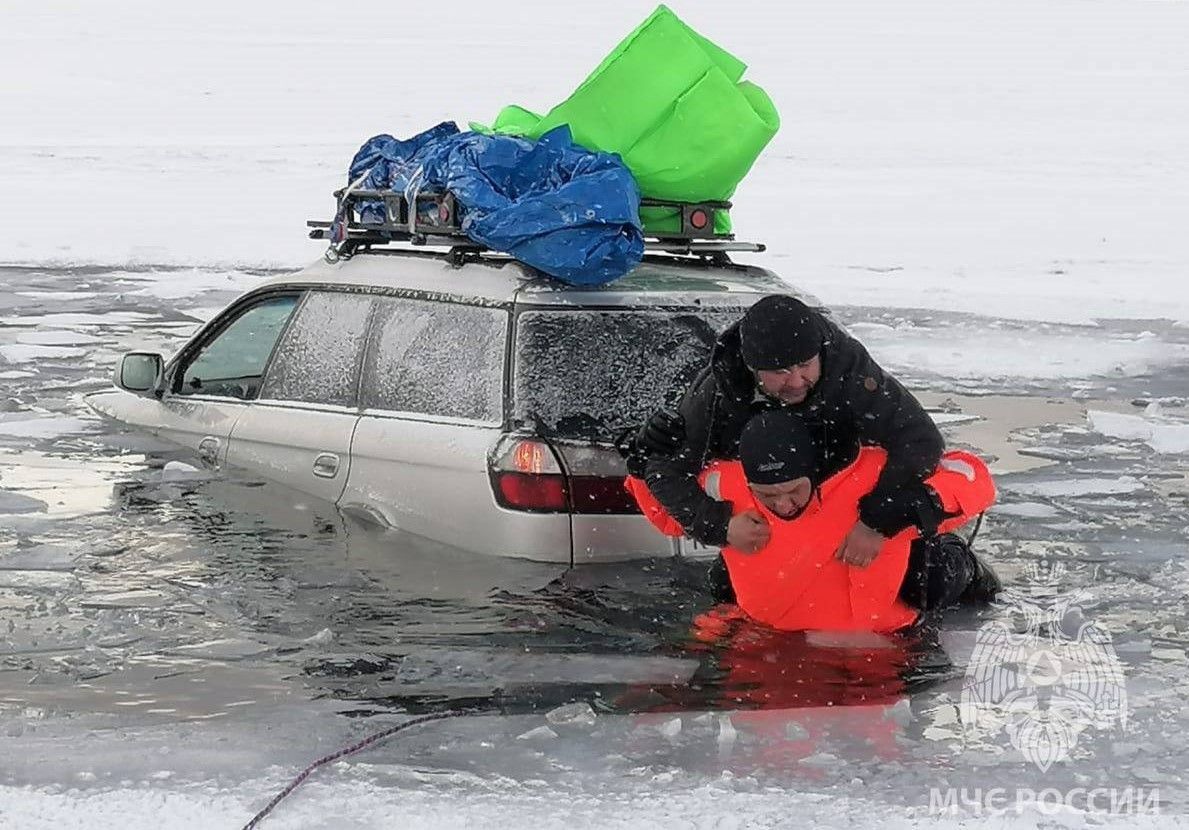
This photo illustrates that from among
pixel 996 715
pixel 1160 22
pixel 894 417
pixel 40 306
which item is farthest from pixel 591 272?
pixel 1160 22

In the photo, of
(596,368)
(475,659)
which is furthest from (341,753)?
(596,368)

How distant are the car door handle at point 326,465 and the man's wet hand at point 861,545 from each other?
216cm

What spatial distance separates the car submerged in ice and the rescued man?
323 millimetres

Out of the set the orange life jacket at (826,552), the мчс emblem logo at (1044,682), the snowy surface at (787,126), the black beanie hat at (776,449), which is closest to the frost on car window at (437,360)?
the orange life jacket at (826,552)

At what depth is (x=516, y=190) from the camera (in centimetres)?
691

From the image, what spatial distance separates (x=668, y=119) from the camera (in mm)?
7113

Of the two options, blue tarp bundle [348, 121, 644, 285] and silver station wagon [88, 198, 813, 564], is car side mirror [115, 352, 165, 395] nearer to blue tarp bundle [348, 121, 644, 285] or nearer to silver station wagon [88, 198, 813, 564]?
silver station wagon [88, 198, 813, 564]

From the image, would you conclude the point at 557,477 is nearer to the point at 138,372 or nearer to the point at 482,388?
the point at 482,388

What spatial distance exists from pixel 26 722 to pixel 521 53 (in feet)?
134

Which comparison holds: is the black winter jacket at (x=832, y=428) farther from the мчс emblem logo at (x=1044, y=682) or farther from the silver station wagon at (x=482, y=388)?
the мчс emblem logo at (x=1044, y=682)

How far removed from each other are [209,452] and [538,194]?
2.11m

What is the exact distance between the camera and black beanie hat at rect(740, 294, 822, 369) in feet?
18.3

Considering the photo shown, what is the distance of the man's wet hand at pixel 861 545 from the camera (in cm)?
Answer: 584

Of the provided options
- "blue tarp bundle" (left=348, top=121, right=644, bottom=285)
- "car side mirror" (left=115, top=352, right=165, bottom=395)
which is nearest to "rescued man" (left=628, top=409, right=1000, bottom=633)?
"blue tarp bundle" (left=348, top=121, right=644, bottom=285)
